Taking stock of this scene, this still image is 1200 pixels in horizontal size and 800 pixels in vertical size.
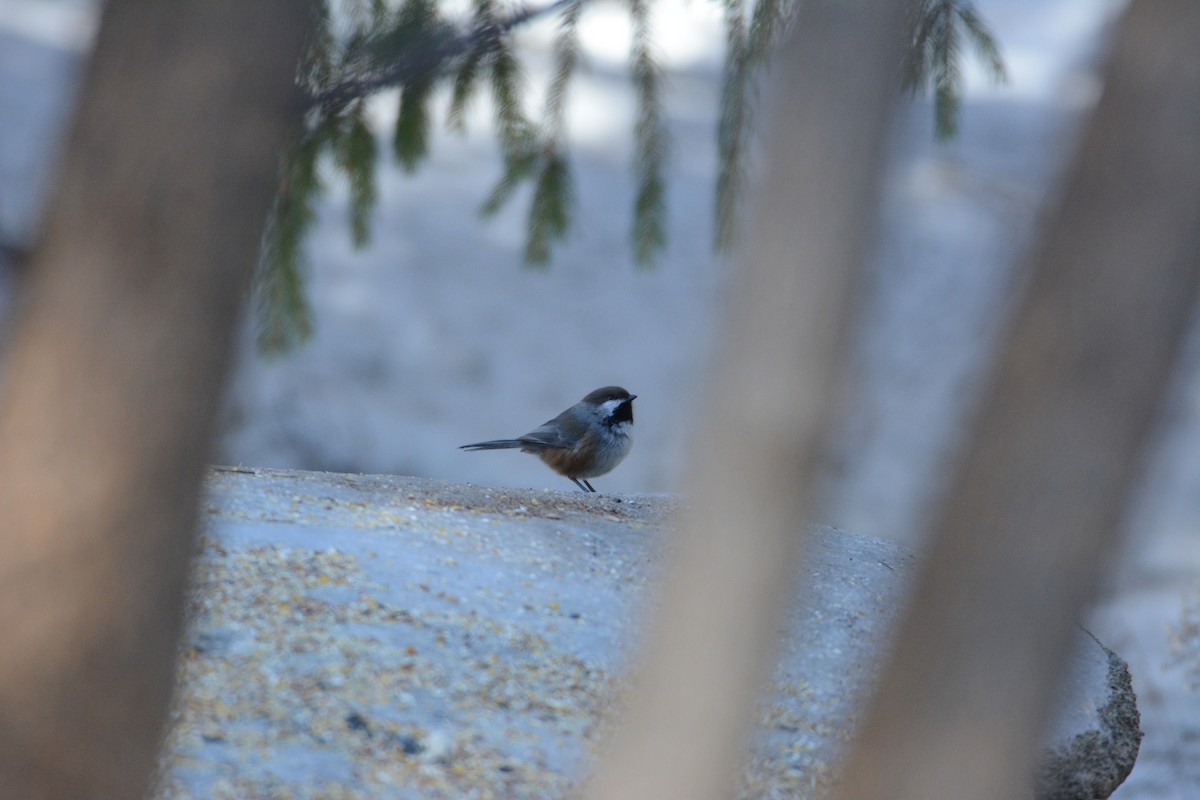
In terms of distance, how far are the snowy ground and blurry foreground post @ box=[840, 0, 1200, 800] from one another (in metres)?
5.69

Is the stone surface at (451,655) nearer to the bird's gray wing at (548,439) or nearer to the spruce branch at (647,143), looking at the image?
the spruce branch at (647,143)

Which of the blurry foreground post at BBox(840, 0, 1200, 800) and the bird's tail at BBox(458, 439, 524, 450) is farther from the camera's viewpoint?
the bird's tail at BBox(458, 439, 524, 450)

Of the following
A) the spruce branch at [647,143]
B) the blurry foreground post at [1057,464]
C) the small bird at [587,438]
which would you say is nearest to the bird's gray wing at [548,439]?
the small bird at [587,438]

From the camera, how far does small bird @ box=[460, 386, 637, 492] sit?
590 centimetres

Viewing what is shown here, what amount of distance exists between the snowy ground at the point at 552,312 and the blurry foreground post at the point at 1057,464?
224 inches

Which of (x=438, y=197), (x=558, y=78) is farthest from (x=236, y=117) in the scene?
(x=438, y=197)

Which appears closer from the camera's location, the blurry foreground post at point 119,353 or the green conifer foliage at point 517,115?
the blurry foreground post at point 119,353

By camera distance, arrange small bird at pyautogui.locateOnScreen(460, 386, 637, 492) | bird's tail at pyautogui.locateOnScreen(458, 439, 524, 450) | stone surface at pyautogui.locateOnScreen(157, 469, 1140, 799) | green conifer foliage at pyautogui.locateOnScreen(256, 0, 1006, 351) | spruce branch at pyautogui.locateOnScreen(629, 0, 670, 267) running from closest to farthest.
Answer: stone surface at pyautogui.locateOnScreen(157, 469, 1140, 799), green conifer foliage at pyautogui.locateOnScreen(256, 0, 1006, 351), spruce branch at pyautogui.locateOnScreen(629, 0, 670, 267), bird's tail at pyautogui.locateOnScreen(458, 439, 524, 450), small bird at pyautogui.locateOnScreen(460, 386, 637, 492)

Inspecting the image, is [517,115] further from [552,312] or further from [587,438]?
[552,312]

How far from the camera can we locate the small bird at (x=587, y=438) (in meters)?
5.90

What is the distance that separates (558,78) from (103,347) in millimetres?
2288

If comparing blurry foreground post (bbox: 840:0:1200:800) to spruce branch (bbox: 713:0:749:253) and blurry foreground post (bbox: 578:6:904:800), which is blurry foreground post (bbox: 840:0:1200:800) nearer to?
blurry foreground post (bbox: 578:6:904:800)

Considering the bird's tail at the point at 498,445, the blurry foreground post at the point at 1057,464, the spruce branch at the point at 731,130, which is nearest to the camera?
the blurry foreground post at the point at 1057,464

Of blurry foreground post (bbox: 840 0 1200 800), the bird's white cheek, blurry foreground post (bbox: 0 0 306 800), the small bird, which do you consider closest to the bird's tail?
the small bird
